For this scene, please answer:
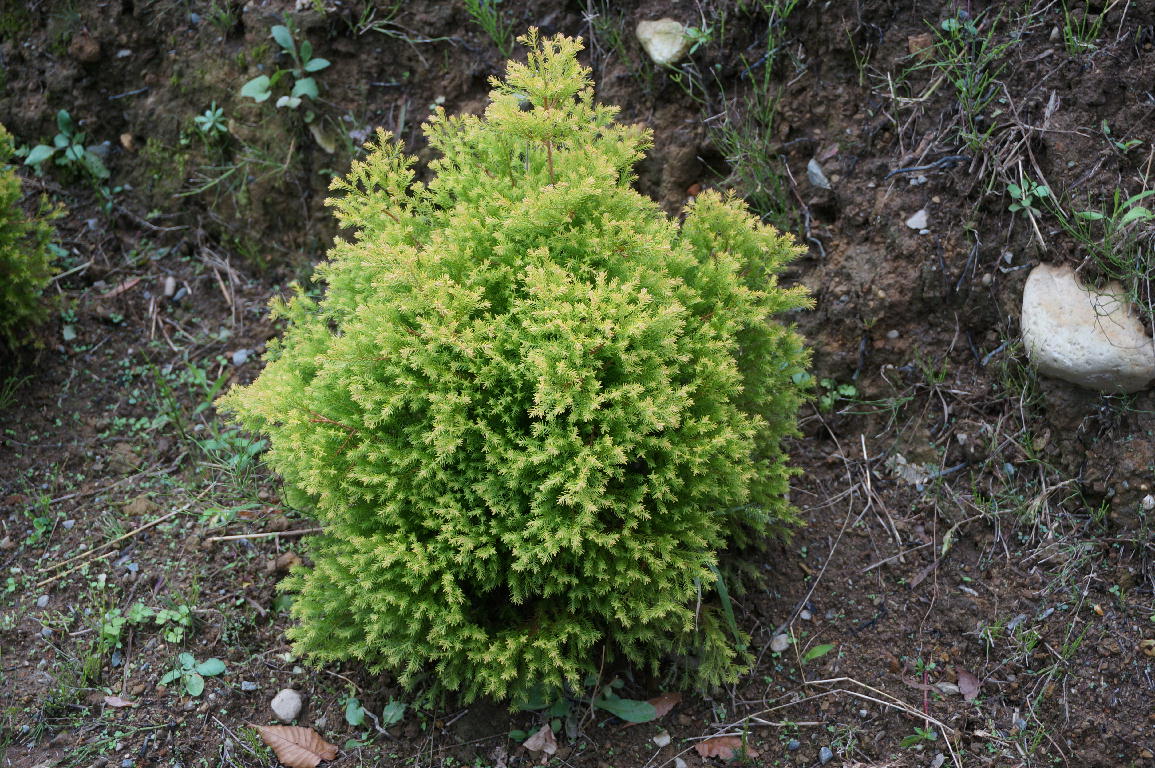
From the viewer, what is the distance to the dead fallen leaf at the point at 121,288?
4473 millimetres

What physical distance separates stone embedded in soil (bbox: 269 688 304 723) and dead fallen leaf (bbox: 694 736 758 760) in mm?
1423

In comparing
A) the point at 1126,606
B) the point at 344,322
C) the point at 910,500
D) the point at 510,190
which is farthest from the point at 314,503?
the point at 1126,606

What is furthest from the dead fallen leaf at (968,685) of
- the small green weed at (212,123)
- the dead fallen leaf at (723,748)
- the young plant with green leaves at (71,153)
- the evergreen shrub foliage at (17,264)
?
the young plant with green leaves at (71,153)

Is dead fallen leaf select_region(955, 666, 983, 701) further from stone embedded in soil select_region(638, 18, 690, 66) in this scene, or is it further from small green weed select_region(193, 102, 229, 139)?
small green weed select_region(193, 102, 229, 139)

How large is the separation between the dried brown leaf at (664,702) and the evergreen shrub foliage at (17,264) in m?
3.32

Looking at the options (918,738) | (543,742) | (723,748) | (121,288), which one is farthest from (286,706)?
(121,288)

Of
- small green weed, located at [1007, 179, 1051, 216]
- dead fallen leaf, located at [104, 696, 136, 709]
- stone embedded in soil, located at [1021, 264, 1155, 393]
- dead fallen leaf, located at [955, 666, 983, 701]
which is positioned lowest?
dead fallen leaf, located at [955, 666, 983, 701]

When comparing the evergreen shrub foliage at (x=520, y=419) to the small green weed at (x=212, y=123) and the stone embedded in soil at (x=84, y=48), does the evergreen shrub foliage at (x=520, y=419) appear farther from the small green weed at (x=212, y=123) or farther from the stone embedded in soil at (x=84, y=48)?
the stone embedded in soil at (x=84, y=48)

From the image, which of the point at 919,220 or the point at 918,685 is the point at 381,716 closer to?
the point at 918,685

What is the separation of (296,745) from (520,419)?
1442 millimetres

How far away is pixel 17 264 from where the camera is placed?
3.81 metres

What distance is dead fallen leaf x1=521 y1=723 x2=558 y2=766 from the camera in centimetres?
287

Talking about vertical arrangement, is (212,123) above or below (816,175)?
above

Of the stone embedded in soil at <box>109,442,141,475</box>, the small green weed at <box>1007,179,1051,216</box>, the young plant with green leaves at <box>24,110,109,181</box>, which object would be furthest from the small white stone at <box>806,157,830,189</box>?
the young plant with green leaves at <box>24,110,109,181</box>
